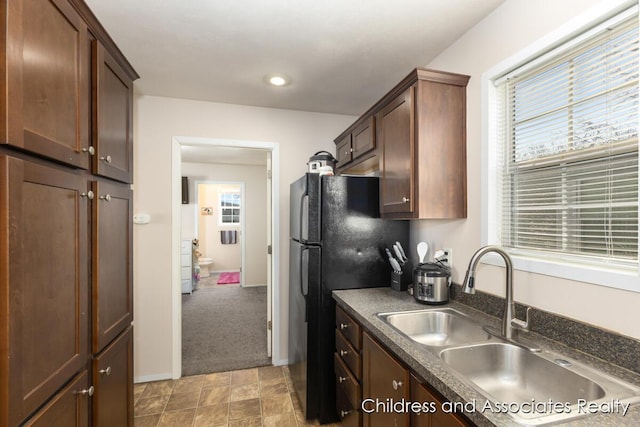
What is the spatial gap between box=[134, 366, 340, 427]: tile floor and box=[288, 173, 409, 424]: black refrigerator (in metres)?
0.23

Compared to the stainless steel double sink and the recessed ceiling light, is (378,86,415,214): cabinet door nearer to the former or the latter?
the stainless steel double sink

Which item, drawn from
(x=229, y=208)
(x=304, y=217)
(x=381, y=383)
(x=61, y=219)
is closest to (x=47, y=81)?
(x=61, y=219)

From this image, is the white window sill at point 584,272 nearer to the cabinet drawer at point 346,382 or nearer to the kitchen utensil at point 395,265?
the kitchen utensil at point 395,265

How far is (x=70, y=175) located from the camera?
1.11 meters

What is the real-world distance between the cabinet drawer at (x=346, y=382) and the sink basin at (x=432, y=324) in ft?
1.35

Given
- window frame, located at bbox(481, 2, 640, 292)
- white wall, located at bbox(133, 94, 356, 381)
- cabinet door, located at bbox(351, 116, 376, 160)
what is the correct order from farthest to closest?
white wall, located at bbox(133, 94, 356, 381)
cabinet door, located at bbox(351, 116, 376, 160)
window frame, located at bbox(481, 2, 640, 292)

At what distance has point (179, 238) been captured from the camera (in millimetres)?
2678

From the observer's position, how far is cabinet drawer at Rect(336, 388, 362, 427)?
5.41 feet

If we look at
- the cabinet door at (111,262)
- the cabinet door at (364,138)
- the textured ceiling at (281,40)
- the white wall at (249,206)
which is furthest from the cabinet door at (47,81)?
the white wall at (249,206)

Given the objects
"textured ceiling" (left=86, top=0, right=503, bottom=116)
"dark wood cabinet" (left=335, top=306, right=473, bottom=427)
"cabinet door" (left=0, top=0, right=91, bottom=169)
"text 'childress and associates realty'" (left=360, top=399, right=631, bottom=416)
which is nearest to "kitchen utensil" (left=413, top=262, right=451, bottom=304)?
"dark wood cabinet" (left=335, top=306, right=473, bottom=427)

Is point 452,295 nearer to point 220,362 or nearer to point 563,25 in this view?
point 563,25

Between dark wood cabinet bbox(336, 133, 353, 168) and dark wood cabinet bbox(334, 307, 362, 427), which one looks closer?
dark wood cabinet bbox(334, 307, 362, 427)

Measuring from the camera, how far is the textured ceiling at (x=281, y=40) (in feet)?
5.07

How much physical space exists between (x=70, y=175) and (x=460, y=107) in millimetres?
1862
